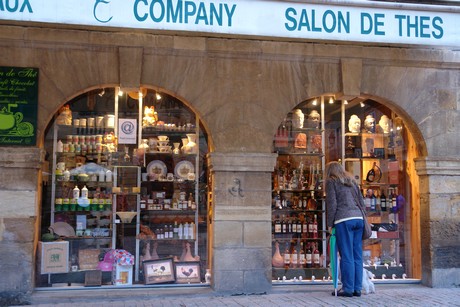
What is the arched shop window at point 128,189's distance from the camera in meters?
8.16

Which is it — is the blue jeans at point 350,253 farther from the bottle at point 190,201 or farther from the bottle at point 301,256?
the bottle at point 190,201

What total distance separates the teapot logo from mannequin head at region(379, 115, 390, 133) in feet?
17.3

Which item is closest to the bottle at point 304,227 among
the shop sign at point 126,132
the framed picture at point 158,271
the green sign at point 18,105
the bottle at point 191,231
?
the bottle at point 191,231

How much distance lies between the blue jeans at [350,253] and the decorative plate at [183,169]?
235 cm

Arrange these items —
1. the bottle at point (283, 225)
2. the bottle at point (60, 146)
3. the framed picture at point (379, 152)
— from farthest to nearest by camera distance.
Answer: the framed picture at point (379, 152) → the bottle at point (283, 225) → the bottle at point (60, 146)

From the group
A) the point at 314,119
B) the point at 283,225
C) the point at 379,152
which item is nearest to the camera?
the point at 283,225

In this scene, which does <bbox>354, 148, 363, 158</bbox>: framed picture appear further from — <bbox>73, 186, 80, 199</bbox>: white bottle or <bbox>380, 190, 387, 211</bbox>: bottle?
<bbox>73, 186, 80, 199</bbox>: white bottle

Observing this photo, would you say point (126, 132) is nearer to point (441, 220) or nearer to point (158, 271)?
point (158, 271)

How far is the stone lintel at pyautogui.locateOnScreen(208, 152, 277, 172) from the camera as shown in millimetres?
7859

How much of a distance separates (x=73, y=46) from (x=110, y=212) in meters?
2.42

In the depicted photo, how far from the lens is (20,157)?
736 centimetres

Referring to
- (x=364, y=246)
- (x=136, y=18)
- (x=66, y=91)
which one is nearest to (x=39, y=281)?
(x=66, y=91)

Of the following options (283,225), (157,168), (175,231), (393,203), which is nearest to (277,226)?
(283,225)

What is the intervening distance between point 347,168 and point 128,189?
342cm
